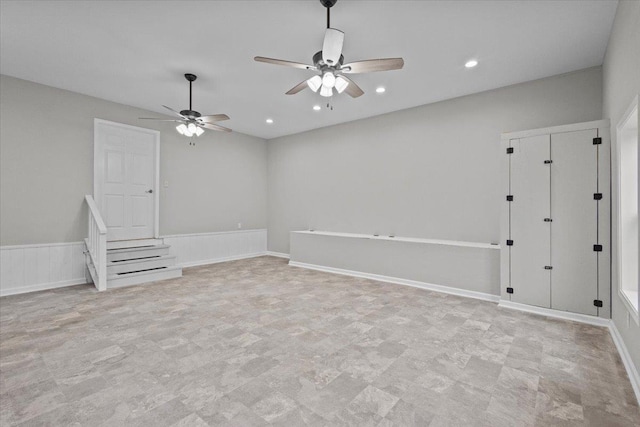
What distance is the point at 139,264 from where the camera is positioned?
504 cm

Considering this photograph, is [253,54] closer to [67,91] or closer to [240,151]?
[67,91]

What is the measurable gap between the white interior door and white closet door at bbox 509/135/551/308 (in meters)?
6.15

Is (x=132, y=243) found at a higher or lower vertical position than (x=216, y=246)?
higher

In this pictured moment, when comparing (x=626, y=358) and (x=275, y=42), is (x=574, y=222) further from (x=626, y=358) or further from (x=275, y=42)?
(x=275, y=42)

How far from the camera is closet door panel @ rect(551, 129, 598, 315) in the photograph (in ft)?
10.7

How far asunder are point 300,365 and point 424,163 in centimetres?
415

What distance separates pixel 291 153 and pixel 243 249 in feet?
8.96

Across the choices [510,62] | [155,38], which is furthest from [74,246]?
[510,62]

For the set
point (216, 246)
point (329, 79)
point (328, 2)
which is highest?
point (328, 2)

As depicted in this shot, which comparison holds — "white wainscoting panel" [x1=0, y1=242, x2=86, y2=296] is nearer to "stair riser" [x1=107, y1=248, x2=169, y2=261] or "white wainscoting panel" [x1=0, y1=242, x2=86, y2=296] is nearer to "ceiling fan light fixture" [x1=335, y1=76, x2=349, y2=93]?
"stair riser" [x1=107, y1=248, x2=169, y2=261]

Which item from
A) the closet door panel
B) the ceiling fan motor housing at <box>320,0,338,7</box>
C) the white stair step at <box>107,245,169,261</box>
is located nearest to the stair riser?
the white stair step at <box>107,245,169,261</box>

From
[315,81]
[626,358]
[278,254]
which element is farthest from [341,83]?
[278,254]

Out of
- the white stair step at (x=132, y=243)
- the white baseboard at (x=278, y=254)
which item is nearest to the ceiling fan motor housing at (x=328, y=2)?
the white stair step at (x=132, y=243)

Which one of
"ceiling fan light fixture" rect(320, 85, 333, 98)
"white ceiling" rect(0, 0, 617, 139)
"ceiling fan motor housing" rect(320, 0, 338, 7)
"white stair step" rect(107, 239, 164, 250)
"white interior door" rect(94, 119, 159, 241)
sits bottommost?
"white stair step" rect(107, 239, 164, 250)
